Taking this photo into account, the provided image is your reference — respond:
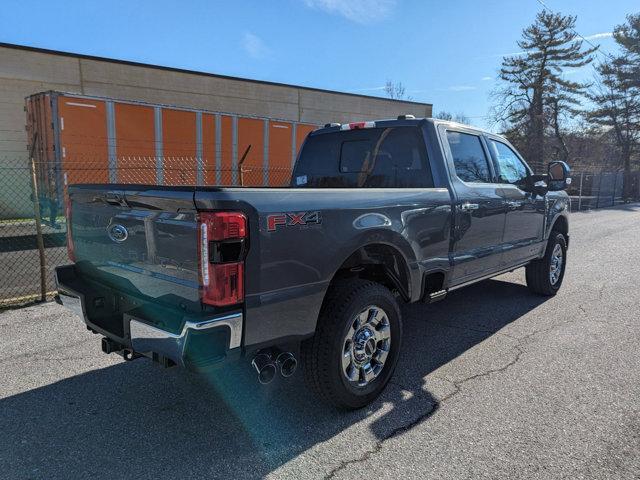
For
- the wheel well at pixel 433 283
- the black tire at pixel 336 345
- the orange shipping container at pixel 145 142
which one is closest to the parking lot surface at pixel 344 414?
the black tire at pixel 336 345

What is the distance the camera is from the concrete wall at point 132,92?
13359 mm

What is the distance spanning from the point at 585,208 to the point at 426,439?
2422cm

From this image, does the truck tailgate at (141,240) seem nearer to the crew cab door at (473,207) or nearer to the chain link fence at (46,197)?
the crew cab door at (473,207)

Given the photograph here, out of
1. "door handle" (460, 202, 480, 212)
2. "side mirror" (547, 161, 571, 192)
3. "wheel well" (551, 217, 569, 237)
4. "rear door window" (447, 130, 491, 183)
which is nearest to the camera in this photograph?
"door handle" (460, 202, 480, 212)

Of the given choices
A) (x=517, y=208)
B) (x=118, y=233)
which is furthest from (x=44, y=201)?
(x=517, y=208)

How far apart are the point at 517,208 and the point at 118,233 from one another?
4045 mm

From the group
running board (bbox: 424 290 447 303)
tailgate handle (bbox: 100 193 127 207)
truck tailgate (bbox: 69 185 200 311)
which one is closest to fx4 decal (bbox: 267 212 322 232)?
truck tailgate (bbox: 69 185 200 311)

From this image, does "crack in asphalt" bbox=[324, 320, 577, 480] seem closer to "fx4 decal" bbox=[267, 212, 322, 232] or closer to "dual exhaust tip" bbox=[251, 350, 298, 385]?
"dual exhaust tip" bbox=[251, 350, 298, 385]

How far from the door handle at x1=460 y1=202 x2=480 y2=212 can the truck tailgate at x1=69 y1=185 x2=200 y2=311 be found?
101 inches

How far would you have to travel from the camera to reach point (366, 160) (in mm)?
4551

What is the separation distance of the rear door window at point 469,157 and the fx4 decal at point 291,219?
2.04 meters

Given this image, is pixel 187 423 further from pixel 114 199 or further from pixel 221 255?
pixel 114 199

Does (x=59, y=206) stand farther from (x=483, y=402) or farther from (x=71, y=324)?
(x=483, y=402)

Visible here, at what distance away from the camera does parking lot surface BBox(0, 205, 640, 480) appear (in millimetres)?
2631
